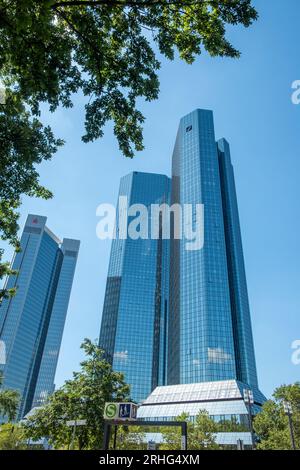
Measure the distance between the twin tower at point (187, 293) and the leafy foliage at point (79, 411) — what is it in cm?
7933

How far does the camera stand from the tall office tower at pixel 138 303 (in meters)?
138

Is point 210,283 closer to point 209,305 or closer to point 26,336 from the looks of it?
point 209,305

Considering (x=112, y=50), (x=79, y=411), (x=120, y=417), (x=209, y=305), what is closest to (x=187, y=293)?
(x=209, y=305)

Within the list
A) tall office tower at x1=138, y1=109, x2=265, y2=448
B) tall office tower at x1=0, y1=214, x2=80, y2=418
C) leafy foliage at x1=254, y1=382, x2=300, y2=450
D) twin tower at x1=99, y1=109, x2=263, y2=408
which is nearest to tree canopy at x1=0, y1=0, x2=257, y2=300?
leafy foliage at x1=254, y1=382, x2=300, y2=450

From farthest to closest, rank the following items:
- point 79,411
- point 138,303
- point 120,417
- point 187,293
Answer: point 138,303
point 187,293
point 79,411
point 120,417

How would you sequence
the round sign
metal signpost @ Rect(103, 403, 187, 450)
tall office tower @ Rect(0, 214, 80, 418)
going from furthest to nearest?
tall office tower @ Rect(0, 214, 80, 418)
the round sign
metal signpost @ Rect(103, 403, 187, 450)

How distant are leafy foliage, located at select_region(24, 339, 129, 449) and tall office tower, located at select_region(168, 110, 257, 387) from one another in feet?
289

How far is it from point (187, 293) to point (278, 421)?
8112 cm

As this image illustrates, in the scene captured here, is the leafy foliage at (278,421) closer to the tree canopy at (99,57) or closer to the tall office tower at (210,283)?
the tree canopy at (99,57)

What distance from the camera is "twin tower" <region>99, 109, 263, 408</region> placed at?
111688 mm

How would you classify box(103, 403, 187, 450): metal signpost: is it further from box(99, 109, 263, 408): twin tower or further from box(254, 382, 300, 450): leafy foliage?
box(99, 109, 263, 408): twin tower

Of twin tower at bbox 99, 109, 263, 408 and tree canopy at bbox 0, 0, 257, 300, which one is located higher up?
twin tower at bbox 99, 109, 263, 408

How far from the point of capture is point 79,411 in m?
22.5

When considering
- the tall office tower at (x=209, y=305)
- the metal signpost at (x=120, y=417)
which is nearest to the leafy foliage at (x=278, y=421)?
the tall office tower at (x=209, y=305)
